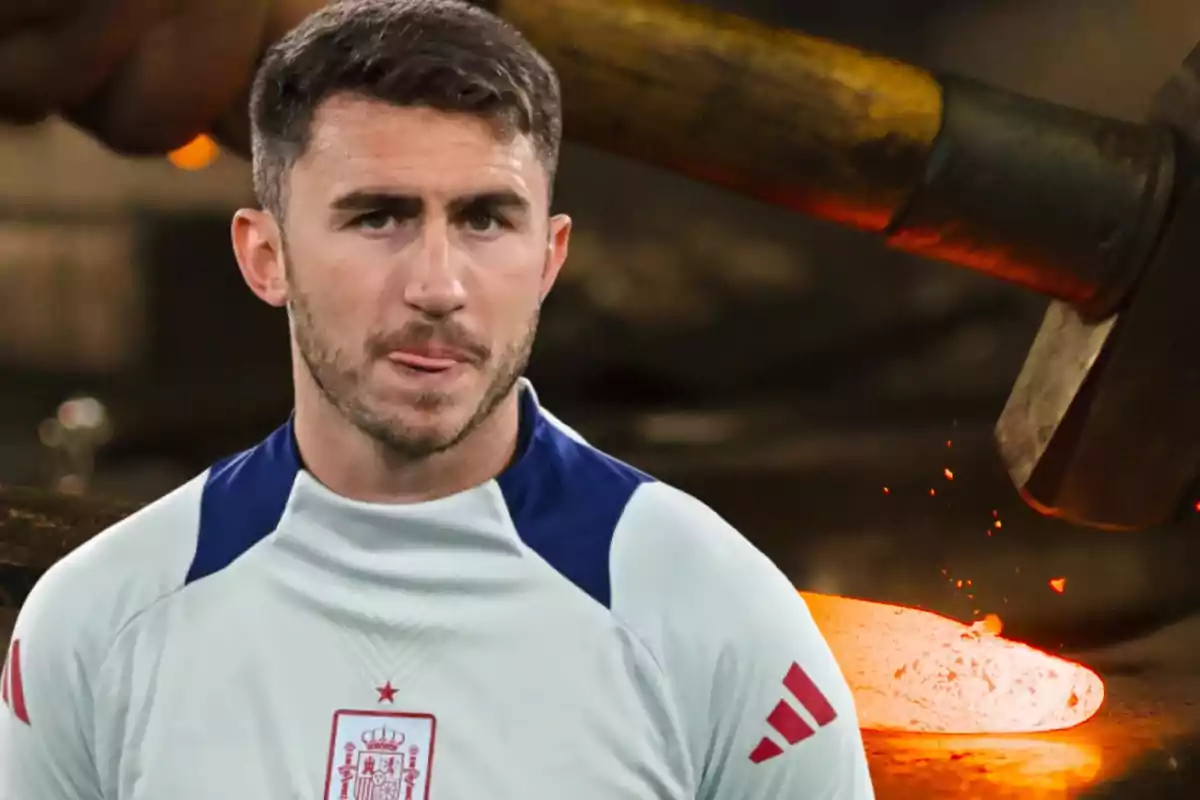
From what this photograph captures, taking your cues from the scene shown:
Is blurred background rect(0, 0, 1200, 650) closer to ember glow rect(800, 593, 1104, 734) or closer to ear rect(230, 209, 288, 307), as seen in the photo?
ember glow rect(800, 593, 1104, 734)

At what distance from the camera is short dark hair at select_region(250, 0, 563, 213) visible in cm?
67

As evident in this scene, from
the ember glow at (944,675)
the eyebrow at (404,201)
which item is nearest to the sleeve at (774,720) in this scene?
the eyebrow at (404,201)

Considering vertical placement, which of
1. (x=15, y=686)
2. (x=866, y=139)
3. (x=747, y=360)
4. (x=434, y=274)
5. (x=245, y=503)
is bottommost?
(x=15, y=686)

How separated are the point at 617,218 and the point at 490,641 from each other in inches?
21.4

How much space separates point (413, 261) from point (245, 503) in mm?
210

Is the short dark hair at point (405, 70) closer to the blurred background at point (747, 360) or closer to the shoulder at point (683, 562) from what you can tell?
the shoulder at point (683, 562)

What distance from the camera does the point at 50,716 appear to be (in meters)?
0.75

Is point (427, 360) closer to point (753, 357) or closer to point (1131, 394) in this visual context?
point (753, 357)

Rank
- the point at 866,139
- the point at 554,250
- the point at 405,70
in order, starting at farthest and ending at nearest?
the point at 866,139 → the point at 554,250 → the point at 405,70

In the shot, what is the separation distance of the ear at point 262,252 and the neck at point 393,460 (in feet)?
0.21

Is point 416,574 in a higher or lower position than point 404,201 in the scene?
lower

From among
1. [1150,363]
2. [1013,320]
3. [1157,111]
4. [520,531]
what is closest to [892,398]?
[1013,320]

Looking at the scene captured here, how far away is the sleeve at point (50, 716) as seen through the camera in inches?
29.5

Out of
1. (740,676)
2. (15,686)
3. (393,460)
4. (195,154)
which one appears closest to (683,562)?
(740,676)
